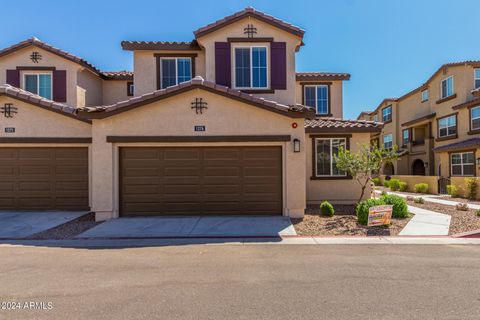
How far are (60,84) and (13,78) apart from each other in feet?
7.26

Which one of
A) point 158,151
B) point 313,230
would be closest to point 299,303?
point 313,230

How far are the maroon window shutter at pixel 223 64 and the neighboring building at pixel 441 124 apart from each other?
1654cm

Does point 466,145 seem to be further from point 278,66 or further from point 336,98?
point 278,66

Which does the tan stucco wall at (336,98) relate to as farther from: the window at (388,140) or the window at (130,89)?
the window at (388,140)

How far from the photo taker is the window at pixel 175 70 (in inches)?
500

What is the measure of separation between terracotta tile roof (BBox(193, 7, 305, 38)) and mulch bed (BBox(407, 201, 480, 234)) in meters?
9.16

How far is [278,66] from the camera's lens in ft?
38.7

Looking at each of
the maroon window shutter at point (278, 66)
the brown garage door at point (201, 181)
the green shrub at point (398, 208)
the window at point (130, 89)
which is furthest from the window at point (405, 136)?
the window at point (130, 89)

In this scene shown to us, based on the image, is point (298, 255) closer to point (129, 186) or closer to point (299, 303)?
point (299, 303)

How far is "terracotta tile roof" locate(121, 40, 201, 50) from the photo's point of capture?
12.4m

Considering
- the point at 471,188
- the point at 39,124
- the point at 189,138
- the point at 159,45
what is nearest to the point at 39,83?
the point at 39,124

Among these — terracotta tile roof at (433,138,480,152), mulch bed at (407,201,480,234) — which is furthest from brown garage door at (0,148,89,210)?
terracotta tile roof at (433,138,480,152)

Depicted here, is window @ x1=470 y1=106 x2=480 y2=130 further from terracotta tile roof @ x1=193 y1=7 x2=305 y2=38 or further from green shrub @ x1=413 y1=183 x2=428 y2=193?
terracotta tile roof @ x1=193 y1=7 x2=305 y2=38

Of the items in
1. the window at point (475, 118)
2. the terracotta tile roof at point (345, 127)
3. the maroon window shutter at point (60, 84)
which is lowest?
the terracotta tile roof at point (345, 127)
